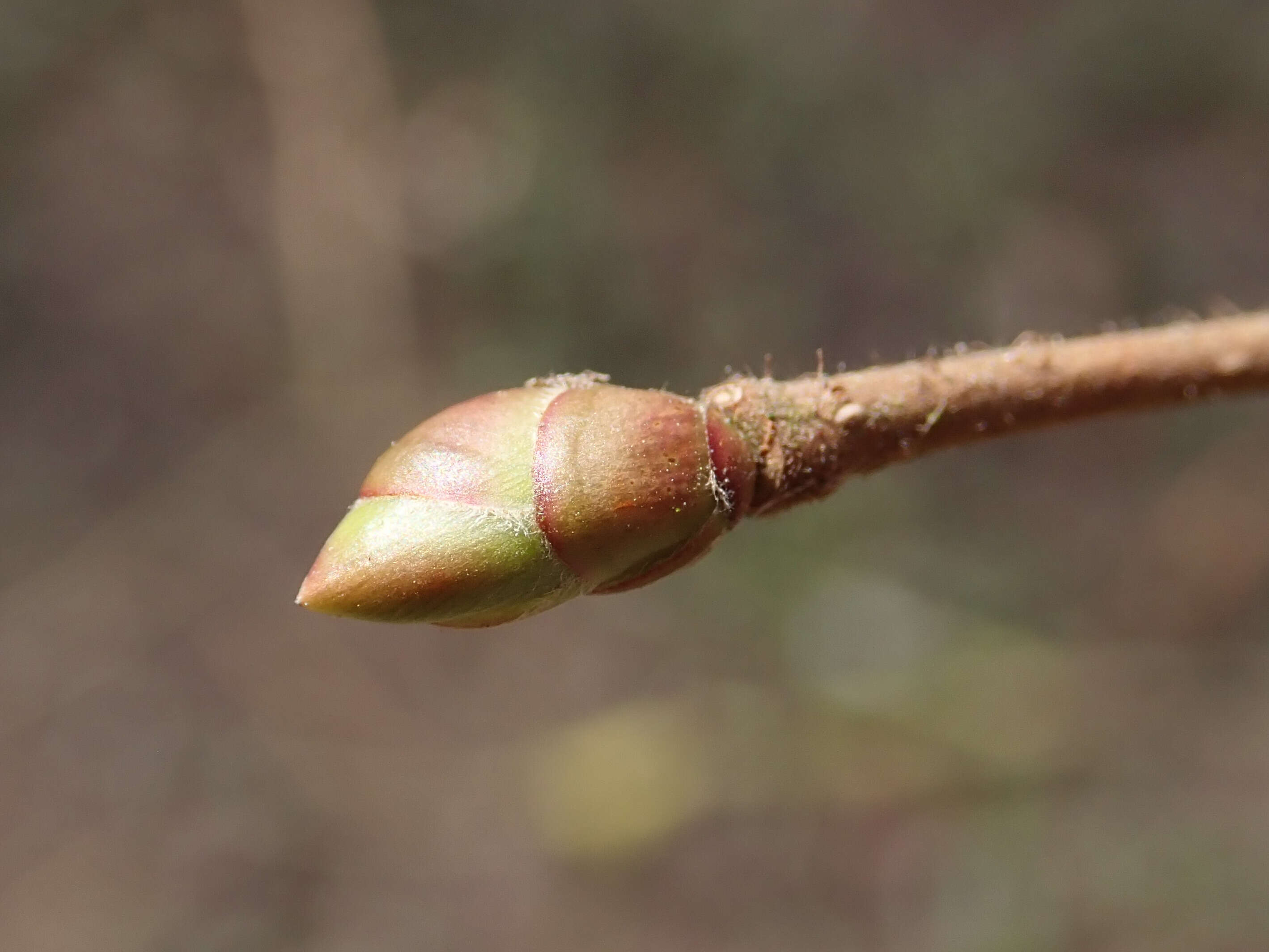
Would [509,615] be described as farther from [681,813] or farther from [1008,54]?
[1008,54]

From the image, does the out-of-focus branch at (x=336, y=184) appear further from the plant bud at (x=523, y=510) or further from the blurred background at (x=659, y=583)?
the plant bud at (x=523, y=510)

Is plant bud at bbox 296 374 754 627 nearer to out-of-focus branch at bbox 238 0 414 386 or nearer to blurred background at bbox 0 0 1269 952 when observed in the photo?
blurred background at bbox 0 0 1269 952

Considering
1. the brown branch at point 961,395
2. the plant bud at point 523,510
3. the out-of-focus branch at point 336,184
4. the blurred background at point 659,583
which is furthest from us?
the out-of-focus branch at point 336,184

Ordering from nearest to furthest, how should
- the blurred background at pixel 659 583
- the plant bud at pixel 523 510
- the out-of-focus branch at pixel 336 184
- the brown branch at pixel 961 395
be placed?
1. the plant bud at pixel 523 510
2. the brown branch at pixel 961 395
3. the blurred background at pixel 659 583
4. the out-of-focus branch at pixel 336 184

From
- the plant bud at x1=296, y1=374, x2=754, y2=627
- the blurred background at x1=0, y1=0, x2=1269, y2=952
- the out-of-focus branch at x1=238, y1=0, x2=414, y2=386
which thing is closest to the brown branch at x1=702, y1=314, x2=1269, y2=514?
the plant bud at x1=296, y1=374, x2=754, y2=627

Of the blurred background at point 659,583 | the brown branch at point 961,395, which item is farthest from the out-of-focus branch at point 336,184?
the brown branch at point 961,395
